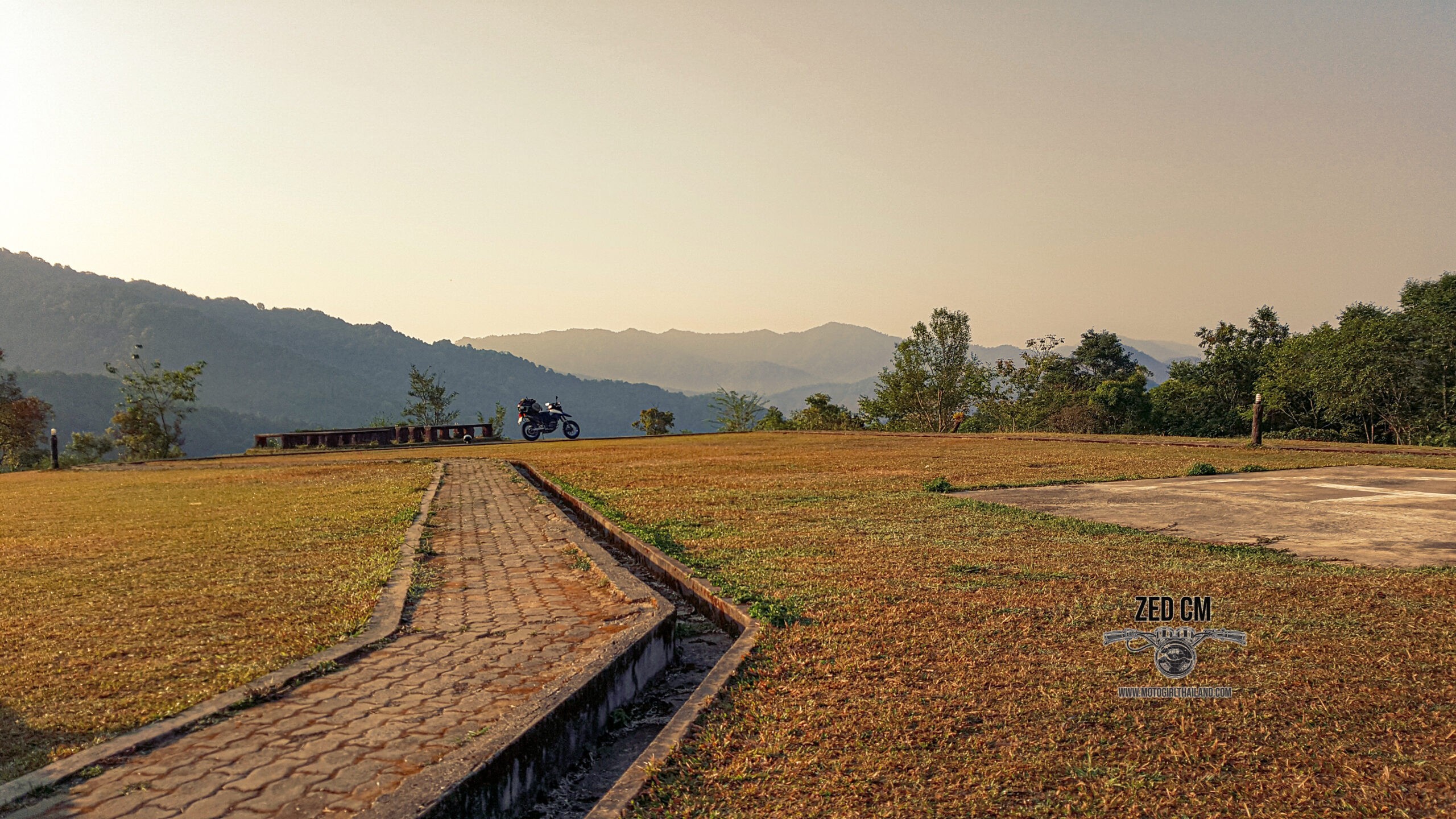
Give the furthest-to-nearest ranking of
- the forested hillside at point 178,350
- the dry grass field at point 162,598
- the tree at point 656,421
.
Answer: the forested hillside at point 178,350
the tree at point 656,421
the dry grass field at point 162,598

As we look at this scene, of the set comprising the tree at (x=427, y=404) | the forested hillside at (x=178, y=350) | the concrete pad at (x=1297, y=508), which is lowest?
the concrete pad at (x=1297, y=508)

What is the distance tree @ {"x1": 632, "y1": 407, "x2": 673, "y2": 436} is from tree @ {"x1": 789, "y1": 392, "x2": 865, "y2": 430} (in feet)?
22.2

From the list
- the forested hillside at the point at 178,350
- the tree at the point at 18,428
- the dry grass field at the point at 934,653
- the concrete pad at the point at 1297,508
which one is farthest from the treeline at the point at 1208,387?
the forested hillside at the point at 178,350

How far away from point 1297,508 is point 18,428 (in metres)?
57.4

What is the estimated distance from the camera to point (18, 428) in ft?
139

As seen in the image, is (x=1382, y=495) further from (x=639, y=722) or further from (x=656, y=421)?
(x=656, y=421)

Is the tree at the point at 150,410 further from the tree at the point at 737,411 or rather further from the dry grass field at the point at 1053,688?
the dry grass field at the point at 1053,688

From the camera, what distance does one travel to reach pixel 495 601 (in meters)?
5.75

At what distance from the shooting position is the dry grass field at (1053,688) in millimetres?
2631

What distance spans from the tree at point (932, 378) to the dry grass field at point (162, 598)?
35884 millimetres

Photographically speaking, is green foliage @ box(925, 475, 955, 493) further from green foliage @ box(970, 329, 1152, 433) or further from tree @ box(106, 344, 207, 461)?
tree @ box(106, 344, 207, 461)

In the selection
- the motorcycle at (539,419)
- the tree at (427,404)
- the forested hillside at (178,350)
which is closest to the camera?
the motorcycle at (539,419)

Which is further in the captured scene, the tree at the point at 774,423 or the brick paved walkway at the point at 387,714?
the tree at the point at 774,423

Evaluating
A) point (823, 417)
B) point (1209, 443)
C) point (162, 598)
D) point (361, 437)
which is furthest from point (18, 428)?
point (1209, 443)
